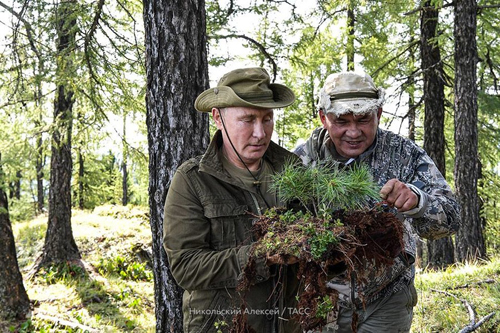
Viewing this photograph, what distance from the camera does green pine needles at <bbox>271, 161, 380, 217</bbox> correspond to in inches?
78.0

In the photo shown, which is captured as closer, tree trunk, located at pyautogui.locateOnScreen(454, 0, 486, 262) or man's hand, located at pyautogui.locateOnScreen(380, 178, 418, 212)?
man's hand, located at pyautogui.locateOnScreen(380, 178, 418, 212)

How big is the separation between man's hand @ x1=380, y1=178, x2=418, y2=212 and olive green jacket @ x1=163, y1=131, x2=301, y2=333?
57 centimetres

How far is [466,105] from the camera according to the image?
26.7 feet

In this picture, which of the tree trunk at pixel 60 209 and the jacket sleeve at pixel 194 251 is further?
the tree trunk at pixel 60 209

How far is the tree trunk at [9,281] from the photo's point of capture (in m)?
6.71

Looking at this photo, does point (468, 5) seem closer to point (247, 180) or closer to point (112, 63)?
point (112, 63)

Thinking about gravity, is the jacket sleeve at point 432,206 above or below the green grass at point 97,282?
above

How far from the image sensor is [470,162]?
27.2 feet

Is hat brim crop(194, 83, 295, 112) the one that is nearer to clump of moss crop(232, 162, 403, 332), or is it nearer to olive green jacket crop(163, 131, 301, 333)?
olive green jacket crop(163, 131, 301, 333)

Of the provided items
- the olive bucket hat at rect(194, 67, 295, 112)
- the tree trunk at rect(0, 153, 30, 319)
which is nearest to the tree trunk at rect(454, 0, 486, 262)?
the olive bucket hat at rect(194, 67, 295, 112)

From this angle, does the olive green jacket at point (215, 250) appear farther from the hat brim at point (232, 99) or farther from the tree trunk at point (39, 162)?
the tree trunk at point (39, 162)

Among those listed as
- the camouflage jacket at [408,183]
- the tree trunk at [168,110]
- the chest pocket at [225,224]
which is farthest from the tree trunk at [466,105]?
the chest pocket at [225,224]

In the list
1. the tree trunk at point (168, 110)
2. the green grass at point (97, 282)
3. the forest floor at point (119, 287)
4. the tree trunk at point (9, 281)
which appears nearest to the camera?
the tree trunk at point (168, 110)

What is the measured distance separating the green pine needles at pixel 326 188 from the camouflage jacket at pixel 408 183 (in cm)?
34
